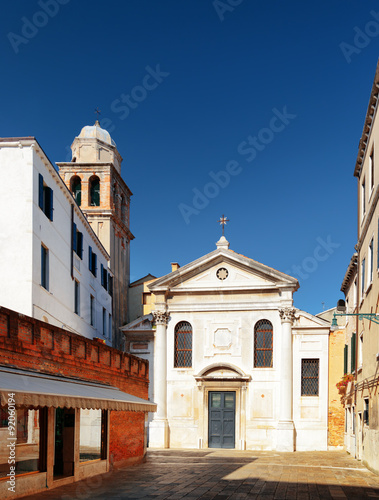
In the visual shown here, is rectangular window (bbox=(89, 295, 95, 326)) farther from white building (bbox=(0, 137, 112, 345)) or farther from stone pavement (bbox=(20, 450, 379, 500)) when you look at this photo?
stone pavement (bbox=(20, 450, 379, 500))

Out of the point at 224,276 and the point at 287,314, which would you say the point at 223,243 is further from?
the point at 287,314

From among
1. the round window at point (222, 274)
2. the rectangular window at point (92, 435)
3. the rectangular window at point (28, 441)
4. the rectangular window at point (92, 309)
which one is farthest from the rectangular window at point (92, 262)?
the rectangular window at point (28, 441)

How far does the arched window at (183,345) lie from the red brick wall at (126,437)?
370 inches

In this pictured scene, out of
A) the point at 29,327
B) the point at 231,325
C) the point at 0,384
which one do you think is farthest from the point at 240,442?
the point at 0,384

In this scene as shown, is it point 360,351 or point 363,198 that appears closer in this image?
point 360,351

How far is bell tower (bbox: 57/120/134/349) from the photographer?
112ft

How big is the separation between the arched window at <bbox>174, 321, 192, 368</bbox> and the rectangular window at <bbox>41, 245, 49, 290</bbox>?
11.7 metres

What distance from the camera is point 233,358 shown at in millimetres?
28562

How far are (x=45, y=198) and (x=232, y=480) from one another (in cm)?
1032

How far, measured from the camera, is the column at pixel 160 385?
2808 centimetres

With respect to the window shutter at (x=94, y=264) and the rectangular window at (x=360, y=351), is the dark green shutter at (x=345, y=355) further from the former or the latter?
the window shutter at (x=94, y=264)

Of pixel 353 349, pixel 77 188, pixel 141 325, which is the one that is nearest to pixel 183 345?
pixel 141 325

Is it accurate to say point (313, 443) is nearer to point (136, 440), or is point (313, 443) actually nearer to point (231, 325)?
point (231, 325)

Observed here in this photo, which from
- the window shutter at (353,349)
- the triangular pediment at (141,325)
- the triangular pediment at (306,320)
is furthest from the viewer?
the triangular pediment at (141,325)
